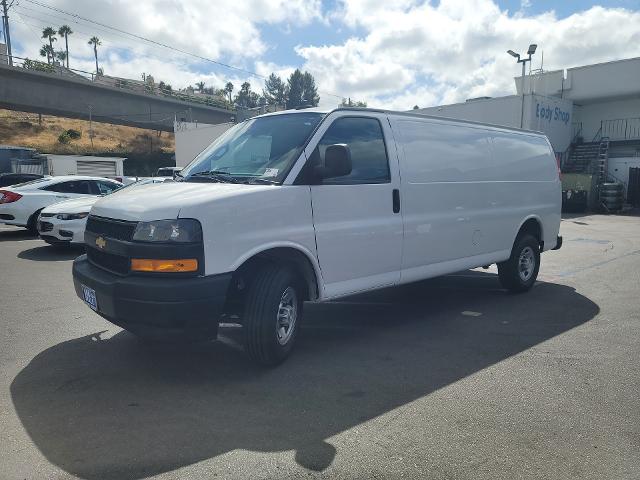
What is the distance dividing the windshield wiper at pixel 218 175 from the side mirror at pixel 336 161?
2.46 feet

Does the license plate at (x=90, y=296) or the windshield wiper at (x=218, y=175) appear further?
the windshield wiper at (x=218, y=175)

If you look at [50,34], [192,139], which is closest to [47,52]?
[50,34]

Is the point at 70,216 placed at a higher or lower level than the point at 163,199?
lower

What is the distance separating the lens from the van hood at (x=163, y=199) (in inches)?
149

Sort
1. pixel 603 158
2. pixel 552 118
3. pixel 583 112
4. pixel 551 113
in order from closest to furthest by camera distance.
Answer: pixel 551 113
pixel 552 118
pixel 603 158
pixel 583 112

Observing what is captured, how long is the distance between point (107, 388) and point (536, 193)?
19.7 ft

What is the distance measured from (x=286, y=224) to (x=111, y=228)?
139 cm

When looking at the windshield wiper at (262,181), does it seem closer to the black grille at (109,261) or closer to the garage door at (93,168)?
the black grille at (109,261)

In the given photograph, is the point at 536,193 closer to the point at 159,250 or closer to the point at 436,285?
the point at 436,285

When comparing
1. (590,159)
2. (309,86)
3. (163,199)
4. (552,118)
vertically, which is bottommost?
(163,199)

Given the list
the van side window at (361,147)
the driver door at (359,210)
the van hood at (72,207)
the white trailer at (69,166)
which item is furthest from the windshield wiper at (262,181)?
the white trailer at (69,166)

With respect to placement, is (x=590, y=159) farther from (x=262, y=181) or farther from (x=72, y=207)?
(x=262, y=181)

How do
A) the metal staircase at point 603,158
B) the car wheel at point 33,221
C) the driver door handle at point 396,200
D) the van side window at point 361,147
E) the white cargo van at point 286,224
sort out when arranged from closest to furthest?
1. the white cargo van at point 286,224
2. the van side window at point 361,147
3. the driver door handle at point 396,200
4. the car wheel at point 33,221
5. the metal staircase at point 603,158

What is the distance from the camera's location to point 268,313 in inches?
161
